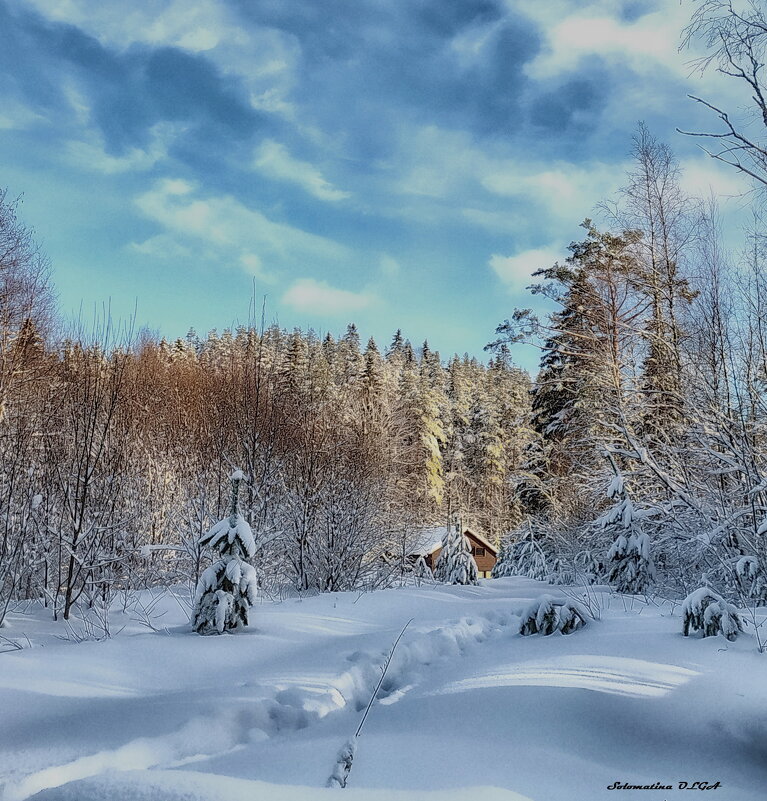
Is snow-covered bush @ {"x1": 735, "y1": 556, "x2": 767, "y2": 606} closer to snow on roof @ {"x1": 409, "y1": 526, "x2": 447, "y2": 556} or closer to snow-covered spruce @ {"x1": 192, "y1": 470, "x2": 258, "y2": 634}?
snow-covered spruce @ {"x1": 192, "y1": 470, "x2": 258, "y2": 634}

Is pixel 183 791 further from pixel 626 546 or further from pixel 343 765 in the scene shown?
pixel 626 546

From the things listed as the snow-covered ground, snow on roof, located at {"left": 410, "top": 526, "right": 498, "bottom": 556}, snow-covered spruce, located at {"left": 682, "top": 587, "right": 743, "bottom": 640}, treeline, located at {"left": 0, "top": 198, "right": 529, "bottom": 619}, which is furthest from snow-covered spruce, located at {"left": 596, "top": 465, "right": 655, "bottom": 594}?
snow on roof, located at {"left": 410, "top": 526, "right": 498, "bottom": 556}

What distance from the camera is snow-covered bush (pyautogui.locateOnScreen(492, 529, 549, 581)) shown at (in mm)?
18812

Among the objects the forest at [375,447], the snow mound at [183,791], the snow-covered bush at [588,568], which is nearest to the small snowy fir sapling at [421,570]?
the forest at [375,447]

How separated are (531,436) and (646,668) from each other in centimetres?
1665

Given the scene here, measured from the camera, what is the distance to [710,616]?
4941 millimetres

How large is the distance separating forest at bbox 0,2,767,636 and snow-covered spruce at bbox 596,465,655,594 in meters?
0.04

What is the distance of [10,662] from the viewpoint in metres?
4.67

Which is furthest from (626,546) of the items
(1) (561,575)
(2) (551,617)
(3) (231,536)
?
(3) (231,536)

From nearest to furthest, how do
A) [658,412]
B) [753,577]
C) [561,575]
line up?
1. [753,577]
2. [658,412]
3. [561,575]

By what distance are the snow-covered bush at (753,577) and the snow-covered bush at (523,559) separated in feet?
34.9

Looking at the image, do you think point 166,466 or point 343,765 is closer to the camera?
point 343,765

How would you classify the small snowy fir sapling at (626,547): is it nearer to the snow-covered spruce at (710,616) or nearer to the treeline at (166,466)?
the snow-covered spruce at (710,616)

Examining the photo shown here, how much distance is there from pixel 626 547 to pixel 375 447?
24.5 feet
